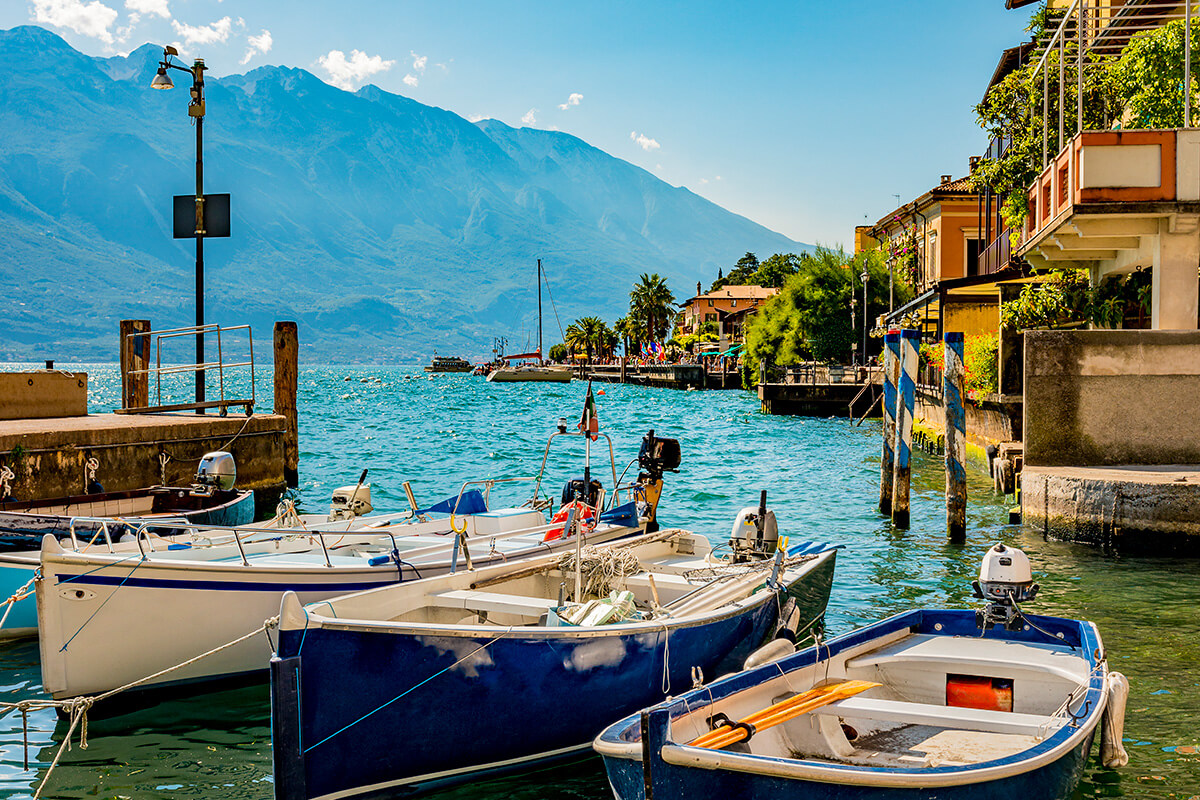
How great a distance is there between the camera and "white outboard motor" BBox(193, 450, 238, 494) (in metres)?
15.6

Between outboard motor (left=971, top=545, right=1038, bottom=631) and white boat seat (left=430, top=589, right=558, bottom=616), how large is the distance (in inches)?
138

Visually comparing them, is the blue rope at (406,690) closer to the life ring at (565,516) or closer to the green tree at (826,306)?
the life ring at (565,516)

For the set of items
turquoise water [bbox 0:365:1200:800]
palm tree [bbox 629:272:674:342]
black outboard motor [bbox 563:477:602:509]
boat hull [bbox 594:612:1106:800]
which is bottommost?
turquoise water [bbox 0:365:1200:800]

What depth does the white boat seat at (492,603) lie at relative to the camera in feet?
27.8

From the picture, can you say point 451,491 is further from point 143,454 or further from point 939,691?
point 939,691

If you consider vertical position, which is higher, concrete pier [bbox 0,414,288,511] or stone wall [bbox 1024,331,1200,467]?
stone wall [bbox 1024,331,1200,467]

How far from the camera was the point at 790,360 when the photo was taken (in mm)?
76438

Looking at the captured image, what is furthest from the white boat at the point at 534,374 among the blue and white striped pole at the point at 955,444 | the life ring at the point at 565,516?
the life ring at the point at 565,516

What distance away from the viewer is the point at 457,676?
7.13m

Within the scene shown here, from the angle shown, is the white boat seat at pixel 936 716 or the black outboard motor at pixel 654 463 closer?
the white boat seat at pixel 936 716

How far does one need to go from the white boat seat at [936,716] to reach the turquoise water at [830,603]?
40.3 inches

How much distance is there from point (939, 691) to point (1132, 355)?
10.8 metres

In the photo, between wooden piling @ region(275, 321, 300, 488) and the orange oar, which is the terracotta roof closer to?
wooden piling @ region(275, 321, 300, 488)

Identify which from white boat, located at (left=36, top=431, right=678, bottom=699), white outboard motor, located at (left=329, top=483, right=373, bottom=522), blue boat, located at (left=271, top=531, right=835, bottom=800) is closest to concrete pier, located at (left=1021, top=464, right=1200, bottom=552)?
blue boat, located at (left=271, top=531, right=835, bottom=800)
